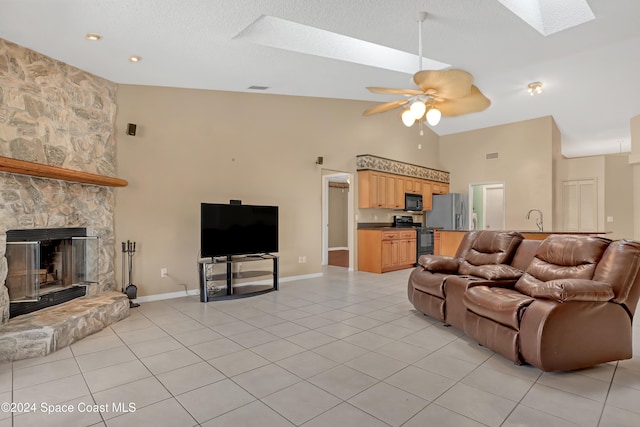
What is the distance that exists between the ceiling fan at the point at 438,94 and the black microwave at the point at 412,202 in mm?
4023

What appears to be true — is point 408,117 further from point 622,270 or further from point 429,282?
point 622,270

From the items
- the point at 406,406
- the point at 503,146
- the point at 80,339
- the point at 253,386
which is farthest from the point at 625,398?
the point at 503,146

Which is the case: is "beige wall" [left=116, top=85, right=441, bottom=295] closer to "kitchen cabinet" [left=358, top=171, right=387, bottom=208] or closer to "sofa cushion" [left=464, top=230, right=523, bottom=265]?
"kitchen cabinet" [left=358, top=171, right=387, bottom=208]

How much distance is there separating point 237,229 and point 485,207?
23.4 feet

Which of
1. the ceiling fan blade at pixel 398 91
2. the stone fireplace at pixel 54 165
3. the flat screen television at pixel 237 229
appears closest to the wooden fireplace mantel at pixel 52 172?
the stone fireplace at pixel 54 165

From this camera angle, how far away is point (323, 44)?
13.1ft

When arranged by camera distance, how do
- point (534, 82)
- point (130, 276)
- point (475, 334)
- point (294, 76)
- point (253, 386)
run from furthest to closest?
point (534, 82)
point (294, 76)
point (130, 276)
point (475, 334)
point (253, 386)

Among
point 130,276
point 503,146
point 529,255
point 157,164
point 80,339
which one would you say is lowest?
point 80,339

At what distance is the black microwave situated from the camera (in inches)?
316

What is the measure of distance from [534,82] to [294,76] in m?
4.34

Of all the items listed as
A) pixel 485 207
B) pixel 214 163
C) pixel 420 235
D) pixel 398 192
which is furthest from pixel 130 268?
pixel 485 207

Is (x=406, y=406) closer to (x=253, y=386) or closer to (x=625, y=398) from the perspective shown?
(x=253, y=386)

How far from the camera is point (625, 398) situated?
2.15 meters

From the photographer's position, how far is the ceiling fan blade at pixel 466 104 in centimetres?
367
